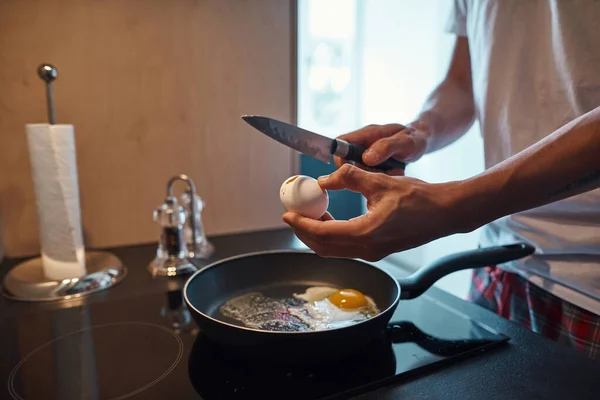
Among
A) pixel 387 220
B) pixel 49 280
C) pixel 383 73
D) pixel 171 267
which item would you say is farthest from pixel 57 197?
pixel 383 73

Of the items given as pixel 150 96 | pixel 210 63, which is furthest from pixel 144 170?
pixel 210 63

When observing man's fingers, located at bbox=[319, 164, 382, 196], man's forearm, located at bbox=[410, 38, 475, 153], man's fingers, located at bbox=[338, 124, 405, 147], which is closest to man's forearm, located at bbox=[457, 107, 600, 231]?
man's fingers, located at bbox=[319, 164, 382, 196]

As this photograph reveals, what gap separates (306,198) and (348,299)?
22cm

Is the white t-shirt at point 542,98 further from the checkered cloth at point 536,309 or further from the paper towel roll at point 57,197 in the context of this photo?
the paper towel roll at point 57,197

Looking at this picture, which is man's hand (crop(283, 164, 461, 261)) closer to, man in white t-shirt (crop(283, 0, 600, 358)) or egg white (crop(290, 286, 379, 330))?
man in white t-shirt (crop(283, 0, 600, 358))

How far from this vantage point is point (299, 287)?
92 cm

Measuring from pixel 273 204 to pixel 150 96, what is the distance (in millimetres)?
470

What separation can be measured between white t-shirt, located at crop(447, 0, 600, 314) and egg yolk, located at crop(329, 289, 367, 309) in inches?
13.3

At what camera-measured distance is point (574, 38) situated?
0.78 meters

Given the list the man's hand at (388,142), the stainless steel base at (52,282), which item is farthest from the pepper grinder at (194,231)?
the man's hand at (388,142)

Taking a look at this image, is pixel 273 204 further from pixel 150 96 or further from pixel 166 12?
pixel 166 12

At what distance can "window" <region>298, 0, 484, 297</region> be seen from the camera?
1.58 metres

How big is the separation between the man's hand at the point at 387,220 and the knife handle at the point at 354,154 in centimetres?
19

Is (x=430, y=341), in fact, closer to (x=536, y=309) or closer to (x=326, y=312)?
(x=326, y=312)
